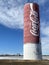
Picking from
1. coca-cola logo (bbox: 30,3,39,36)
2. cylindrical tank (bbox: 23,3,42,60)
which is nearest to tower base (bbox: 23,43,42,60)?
cylindrical tank (bbox: 23,3,42,60)

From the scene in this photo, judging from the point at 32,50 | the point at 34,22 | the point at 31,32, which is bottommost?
the point at 32,50

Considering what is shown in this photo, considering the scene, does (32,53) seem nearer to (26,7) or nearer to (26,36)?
(26,36)

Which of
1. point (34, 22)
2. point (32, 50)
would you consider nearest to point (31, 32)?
point (34, 22)

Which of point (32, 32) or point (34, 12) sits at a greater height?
point (34, 12)

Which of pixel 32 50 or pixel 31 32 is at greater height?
pixel 31 32

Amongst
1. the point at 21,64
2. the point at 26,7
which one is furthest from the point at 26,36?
the point at 21,64

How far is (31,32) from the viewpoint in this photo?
282 cm

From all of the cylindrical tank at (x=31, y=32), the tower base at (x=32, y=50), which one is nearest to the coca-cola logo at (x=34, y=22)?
the cylindrical tank at (x=31, y=32)

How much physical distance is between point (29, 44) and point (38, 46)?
17 centimetres

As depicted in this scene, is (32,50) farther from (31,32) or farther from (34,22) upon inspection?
(34,22)

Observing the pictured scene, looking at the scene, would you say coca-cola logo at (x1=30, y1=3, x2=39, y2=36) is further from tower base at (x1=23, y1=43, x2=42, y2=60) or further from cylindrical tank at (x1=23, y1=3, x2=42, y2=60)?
tower base at (x1=23, y1=43, x2=42, y2=60)

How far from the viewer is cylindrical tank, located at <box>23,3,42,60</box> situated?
2828 millimetres

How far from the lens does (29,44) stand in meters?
2.88

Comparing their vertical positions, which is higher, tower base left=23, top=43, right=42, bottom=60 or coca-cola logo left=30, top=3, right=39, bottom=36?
coca-cola logo left=30, top=3, right=39, bottom=36
